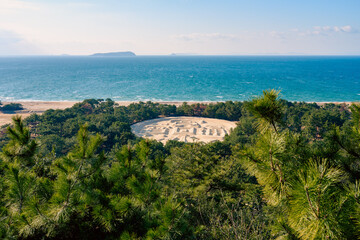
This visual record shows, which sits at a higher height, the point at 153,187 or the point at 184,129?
the point at 153,187

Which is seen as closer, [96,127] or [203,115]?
[96,127]

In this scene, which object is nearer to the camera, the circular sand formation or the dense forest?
the dense forest

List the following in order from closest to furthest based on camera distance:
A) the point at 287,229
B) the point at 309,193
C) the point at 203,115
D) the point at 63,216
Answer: the point at 309,193
the point at 287,229
the point at 63,216
the point at 203,115

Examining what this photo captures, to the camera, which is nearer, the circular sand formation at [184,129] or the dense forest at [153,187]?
the dense forest at [153,187]

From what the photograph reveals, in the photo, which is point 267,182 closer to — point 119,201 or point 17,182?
point 119,201

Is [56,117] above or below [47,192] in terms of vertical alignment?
below

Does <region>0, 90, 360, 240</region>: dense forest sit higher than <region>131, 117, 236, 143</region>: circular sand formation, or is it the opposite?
<region>0, 90, 360, 240</region>: dense forest

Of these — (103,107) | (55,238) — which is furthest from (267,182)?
(103,107)

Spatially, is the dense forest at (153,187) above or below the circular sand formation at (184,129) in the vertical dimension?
above
